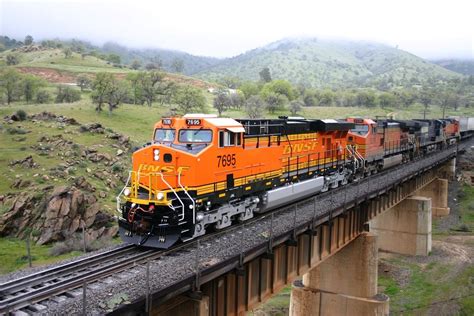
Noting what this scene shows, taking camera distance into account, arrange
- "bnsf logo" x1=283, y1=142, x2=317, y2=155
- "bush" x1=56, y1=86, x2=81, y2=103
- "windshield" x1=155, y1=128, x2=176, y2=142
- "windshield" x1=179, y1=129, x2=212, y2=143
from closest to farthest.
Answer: "windshield" x1=179, y1=129, x2=212, y2=143
"windshield" x1=155, y1=128, x2=176, y2=142
"bnsf logo" x1=283, y1=142, x2=317, y2=155
"bush" x1=56, y1=86, x2=81, y2=103

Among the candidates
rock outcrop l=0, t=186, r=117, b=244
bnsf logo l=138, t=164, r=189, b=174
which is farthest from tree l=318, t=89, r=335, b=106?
bnsf logo l=138, t=164, r=189, b=174

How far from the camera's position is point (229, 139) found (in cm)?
1572

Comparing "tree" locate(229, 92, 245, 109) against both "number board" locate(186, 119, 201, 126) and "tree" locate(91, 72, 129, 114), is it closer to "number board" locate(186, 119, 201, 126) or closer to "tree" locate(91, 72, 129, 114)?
"tree" locate(91, 72, 129, 114)

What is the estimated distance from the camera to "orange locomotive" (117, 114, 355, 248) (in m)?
13.2

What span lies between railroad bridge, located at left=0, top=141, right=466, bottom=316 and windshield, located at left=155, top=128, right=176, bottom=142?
3904 mm

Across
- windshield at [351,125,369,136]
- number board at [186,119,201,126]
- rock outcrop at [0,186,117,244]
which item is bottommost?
→ rock outcrop at [0,186,117,244]

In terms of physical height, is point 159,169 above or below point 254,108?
below

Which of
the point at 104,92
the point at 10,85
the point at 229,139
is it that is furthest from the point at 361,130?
the point at 10,85

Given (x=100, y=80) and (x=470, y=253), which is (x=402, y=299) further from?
(x=100, y=80)

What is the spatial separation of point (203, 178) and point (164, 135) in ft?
8.35

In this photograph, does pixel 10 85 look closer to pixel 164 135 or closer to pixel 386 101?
pixel 164 135

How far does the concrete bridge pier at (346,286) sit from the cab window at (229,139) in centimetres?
1166

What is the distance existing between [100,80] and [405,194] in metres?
44.0

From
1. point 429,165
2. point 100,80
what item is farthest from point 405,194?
point 100,80
